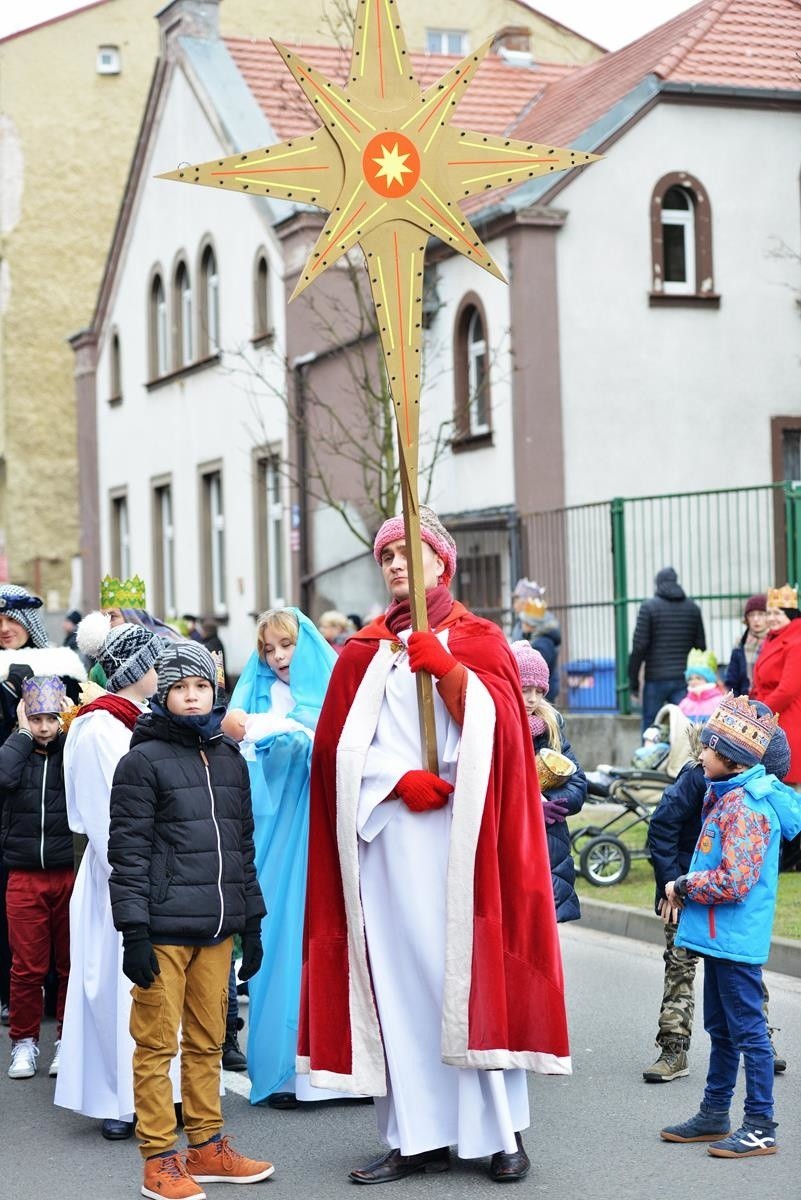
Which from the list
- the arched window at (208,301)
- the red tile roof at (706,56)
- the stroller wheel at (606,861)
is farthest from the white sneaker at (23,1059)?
the arched window at (208,301)

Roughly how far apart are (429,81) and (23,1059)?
25.3 metres

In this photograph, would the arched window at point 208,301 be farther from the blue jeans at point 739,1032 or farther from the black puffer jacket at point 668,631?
the blue jeans at point 739,1032

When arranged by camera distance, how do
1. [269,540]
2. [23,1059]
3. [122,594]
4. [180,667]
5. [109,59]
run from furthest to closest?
[109,59] → [269,540] → [122,594] → [23,1059] → [180,667]

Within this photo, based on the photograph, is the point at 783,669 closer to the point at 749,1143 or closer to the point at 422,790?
the point at 749,1143

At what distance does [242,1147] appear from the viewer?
22.7 ft

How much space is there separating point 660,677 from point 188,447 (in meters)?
15.9

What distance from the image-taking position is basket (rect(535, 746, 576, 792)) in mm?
7949

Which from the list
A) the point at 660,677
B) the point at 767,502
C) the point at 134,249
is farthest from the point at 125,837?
the point at 134,249

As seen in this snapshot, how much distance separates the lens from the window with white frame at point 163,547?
34.1 m

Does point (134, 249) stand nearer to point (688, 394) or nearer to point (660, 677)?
point (688, 394)

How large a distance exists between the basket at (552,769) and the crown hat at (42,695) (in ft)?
7.01

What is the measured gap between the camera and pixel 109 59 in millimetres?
41375

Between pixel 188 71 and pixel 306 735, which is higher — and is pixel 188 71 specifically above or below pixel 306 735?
above

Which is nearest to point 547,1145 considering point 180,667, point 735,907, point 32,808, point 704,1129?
point 704,1129
